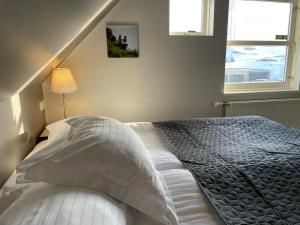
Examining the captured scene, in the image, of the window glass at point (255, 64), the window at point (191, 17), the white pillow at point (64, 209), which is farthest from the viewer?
the window glass at point (255, 64)

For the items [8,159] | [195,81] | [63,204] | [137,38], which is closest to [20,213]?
[63,204]

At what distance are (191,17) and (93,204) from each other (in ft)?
8.76

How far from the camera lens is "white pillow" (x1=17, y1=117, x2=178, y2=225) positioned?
885 mm

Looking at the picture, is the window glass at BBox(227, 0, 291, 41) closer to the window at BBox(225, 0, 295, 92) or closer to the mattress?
the window at BBox(225, 0, 295, 92)

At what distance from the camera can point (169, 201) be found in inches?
39.2

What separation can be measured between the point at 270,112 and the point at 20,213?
321 cm

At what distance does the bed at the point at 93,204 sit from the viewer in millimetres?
699

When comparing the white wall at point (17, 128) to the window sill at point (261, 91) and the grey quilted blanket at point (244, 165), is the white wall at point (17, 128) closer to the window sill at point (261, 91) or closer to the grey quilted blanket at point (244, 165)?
the grey quilted blanket at point (244, 165)

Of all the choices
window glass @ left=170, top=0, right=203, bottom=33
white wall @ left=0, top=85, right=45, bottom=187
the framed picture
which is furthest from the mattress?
window glass @ left=170, top=0, right=203, bottom=33

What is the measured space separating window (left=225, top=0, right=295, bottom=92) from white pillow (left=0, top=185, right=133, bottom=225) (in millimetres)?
2713

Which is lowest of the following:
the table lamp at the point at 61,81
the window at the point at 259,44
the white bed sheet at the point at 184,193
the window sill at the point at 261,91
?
the white bed sheet at the point at 184,193

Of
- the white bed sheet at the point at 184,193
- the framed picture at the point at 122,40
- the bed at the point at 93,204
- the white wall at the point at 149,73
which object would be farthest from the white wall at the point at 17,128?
the framed picture at the point at 122,40

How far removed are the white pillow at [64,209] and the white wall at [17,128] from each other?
473 mm

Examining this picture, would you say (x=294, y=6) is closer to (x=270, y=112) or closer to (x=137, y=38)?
(x=270, y=112)
